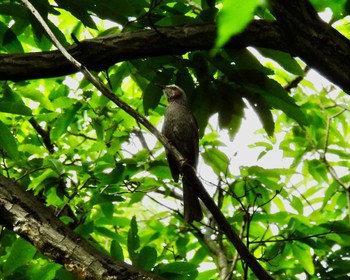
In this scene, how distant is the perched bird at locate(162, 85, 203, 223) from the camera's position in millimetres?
3250

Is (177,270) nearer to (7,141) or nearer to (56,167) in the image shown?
(56,167)

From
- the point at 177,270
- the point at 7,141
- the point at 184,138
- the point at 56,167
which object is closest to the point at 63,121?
the point at 56,167

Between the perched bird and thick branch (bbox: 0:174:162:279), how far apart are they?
1.05 meters

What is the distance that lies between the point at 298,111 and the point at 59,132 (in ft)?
5.67

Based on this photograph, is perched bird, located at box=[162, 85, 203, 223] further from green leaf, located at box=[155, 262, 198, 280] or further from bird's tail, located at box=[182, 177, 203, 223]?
green leaf, located at box=[155, 262, 198, 280]

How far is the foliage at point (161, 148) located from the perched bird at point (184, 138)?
9 centimetres

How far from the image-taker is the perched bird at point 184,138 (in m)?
3.25

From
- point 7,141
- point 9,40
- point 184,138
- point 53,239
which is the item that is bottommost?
point 53,239

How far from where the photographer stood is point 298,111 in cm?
234

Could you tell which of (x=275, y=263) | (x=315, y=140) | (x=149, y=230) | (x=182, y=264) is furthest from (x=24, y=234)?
(x=315, y=140)

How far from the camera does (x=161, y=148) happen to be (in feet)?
12.2

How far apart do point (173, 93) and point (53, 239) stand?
1213 millimetres

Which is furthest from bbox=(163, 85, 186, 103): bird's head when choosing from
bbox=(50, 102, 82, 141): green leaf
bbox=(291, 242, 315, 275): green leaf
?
bbox=(291, 242, 315, 275): green leaf

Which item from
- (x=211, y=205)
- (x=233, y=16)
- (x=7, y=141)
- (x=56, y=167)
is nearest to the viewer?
(x=233, y=16)
